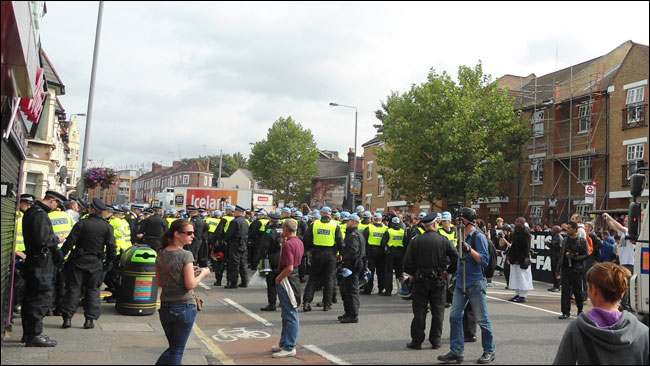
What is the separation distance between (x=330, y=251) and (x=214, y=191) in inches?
1042

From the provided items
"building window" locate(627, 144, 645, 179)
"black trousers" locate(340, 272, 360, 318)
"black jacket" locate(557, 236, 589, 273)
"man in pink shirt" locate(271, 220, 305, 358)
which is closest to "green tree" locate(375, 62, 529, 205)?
"building window" locate(627, 144, 645, 179)

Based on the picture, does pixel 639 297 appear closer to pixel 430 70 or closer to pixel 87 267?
pixel 87 267

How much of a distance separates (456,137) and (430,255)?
25.0 metres

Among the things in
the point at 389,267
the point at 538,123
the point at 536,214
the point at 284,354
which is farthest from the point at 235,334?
the point at 538,123

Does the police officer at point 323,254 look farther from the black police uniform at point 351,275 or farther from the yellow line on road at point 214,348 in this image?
the yellow line on road at point 214,348

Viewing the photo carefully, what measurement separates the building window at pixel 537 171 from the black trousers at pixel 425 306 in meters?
28.3

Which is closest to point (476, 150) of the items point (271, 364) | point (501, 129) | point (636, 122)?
point (501, 129)

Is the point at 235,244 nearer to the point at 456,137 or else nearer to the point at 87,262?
the point at 87,262

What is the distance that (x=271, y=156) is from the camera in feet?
208

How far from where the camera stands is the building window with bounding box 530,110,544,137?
112ft

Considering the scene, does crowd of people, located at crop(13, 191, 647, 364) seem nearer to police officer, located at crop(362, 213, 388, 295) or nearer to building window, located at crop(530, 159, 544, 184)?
police officer, located at crop(362, 213, 388, 295)

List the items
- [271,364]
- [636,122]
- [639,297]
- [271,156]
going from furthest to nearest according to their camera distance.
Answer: [271,156] → [636,122] → [271,364] → [639,297]

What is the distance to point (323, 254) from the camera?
10.8 meters

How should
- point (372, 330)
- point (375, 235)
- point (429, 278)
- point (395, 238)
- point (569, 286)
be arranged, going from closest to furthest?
point (429, 278)
point (372, 330)
point (569, 286)
point (395, 238)
point (375, 235)
